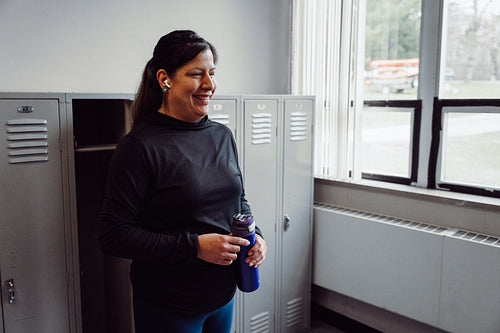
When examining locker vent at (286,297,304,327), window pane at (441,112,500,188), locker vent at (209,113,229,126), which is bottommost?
locker vent at (286,297,304,327)

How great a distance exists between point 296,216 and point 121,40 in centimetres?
158

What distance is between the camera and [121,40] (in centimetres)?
259

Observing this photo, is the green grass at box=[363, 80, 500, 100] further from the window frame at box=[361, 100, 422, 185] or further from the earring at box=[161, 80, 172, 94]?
the earring at box=[161, 80, 172, 94]

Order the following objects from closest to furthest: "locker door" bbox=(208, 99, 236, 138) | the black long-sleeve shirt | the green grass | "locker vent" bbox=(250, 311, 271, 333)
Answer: the black long-sleeve shirt
"locker door" bbox=(208, 99, 236, 138)
the green grass
"locker vent" bbox=(250, 311, 271, 333)

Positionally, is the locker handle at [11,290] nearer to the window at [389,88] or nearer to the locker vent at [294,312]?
the locker vent at [294,312]

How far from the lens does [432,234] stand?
2445 millimetres

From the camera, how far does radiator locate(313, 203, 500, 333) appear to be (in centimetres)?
227

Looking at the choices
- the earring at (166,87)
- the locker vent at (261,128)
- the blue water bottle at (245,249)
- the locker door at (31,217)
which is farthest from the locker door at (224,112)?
the blue water bottle at (245,249)

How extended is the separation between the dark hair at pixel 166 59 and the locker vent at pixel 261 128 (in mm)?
1077

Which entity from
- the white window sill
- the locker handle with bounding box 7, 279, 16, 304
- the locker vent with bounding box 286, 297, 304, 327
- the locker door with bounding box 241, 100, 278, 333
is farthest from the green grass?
the locker handle with bounding box 7, 279, 16, 304

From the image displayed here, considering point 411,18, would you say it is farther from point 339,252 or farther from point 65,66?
point 65,66

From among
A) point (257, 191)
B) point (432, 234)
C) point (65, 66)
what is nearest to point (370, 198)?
point (432, 234)

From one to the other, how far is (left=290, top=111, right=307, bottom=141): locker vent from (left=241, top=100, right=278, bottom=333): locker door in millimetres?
147

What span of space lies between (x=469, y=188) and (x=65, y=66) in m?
2.46
